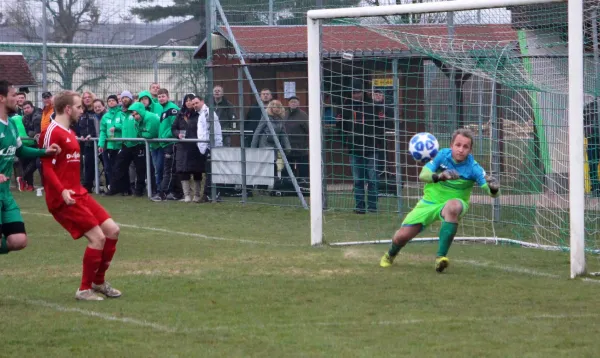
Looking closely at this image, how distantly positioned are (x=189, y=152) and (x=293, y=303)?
1021 cm

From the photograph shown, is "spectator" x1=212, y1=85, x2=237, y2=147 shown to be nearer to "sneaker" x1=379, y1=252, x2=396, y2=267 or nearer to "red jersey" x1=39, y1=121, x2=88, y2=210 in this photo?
"sneaker" x1=379, y1=252, x2=396, y2=267

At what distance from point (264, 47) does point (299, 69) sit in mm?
1840

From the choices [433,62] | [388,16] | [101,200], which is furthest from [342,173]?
[101,200]

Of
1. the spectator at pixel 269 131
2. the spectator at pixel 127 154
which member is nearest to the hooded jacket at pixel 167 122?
the spectator at pixel 127 154

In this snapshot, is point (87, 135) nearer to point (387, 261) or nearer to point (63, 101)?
point (387, 261)

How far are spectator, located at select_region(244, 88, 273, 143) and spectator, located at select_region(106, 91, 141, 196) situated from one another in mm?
2709

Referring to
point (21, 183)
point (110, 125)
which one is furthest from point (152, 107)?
point (21, 183)

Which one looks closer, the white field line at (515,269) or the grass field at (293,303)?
the grass field at (293,303)

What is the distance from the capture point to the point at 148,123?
19.0 meters

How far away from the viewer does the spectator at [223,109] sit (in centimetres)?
1780

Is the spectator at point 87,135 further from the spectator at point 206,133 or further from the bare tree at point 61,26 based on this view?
the spectator at point 206,133

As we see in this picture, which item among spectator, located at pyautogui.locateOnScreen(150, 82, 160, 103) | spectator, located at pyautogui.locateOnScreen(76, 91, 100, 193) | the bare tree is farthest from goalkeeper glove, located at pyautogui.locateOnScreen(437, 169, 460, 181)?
the bare tree

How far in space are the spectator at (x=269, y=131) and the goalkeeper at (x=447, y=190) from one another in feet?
24.4

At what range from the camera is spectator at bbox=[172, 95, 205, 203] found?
18.0 m
